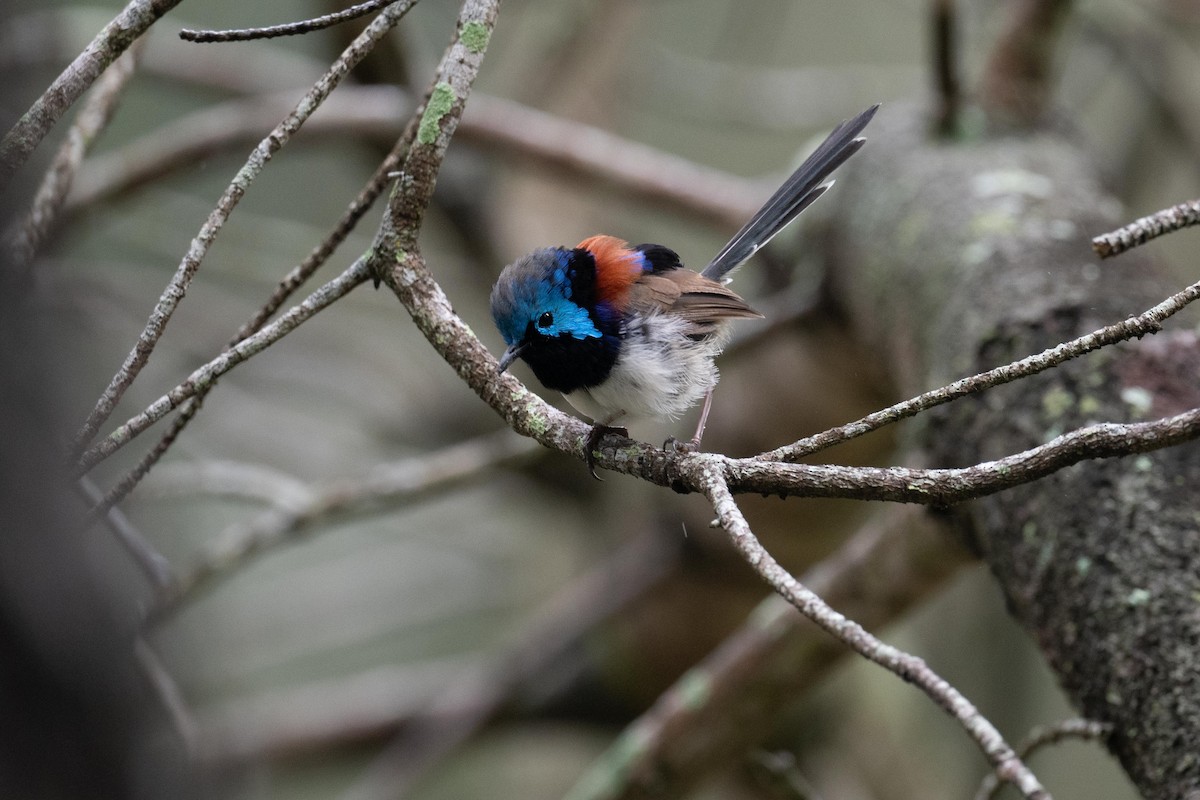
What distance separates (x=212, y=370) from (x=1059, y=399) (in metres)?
1.40

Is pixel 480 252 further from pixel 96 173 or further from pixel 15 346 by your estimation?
pixel 15 346

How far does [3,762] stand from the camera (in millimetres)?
864

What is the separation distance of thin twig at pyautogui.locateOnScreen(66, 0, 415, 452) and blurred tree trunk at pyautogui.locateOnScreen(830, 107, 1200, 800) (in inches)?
49.8

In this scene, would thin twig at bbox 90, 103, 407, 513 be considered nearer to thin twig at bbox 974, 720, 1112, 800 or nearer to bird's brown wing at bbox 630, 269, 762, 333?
bird's brown wing at bbox 630, 269, 762, 333

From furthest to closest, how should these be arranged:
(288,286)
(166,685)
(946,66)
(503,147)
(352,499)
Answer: (503,147), (352,499), (946,66), (166,685), (288,286)

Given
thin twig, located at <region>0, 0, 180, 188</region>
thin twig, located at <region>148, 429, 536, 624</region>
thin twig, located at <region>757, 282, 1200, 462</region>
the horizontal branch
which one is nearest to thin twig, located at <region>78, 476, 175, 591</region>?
thin twig, located at <region>0, 0, 180, 188</region>

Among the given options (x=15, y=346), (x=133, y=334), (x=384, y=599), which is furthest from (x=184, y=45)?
(x=15, y=346)

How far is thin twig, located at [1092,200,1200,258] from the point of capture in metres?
1.12

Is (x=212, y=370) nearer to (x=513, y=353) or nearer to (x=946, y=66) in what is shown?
(x=513, y=353)

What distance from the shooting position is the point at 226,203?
4.34 feet

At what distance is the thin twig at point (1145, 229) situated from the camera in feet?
3.67

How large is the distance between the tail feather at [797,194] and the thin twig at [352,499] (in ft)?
3.66

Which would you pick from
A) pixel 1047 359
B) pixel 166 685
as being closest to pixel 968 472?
pixel 1047 359

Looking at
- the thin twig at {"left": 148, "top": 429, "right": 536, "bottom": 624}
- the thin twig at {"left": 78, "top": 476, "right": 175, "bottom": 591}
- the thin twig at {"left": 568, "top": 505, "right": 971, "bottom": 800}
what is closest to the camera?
the thin twig at {"left": 78, "top": 476, "right": 175, "bottom": 591}
